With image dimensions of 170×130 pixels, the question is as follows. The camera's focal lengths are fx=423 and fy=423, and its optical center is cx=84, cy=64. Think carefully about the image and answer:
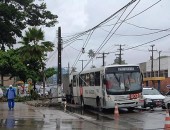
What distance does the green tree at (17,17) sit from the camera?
130 feet

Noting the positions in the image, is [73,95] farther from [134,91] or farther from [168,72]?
[168,72]

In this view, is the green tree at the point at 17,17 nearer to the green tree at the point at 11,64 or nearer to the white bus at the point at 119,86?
the green tree at the point at 11,64

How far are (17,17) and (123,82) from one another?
1780 cm

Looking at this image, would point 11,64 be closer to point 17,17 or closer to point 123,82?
point 17,17

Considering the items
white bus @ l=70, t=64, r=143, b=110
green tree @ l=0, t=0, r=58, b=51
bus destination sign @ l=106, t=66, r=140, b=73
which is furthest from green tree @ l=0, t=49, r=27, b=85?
bus destination sign @ l=106, t=66, r=140, b=73

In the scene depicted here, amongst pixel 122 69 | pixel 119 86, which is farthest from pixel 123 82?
pixel 122 69

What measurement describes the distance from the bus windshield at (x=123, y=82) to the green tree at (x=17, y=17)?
628 inches

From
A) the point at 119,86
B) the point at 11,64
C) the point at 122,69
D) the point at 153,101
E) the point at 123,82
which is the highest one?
the point at 11,64

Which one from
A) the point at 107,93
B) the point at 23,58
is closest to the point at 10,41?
the point at 23,58

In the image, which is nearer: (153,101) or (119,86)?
(119,86)

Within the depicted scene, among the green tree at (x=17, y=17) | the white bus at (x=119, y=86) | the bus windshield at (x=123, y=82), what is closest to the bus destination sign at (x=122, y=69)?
the white bus at (x=119, y=86)

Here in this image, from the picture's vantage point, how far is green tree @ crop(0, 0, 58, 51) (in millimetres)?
39531

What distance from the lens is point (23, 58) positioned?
4278 centimetres

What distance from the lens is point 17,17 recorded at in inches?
1597
